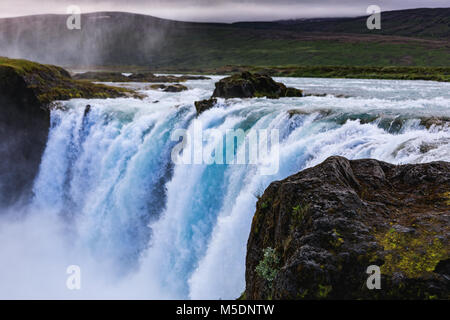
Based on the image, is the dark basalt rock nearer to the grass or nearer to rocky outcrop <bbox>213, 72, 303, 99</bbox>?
rocky outcrop <bbox>213, 72, 303, 99</bbox>

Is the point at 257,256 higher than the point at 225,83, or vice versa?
the point at 225,83

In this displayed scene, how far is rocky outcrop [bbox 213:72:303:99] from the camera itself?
2955 centimetres

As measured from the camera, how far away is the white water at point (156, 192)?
45.0 feet

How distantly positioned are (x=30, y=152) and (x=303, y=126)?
75.9ft

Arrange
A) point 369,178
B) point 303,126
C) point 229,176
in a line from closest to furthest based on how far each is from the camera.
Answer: point 369,178 → point 229,176 → point 303,126

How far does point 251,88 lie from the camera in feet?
97.7

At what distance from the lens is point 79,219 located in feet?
82.7

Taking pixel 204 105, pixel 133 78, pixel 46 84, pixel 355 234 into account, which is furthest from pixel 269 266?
pixel 133 78

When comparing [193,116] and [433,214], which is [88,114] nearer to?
[193,116]

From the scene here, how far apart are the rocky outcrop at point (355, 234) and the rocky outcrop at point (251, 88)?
22.1 m

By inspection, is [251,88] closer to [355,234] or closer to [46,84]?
[46,84]

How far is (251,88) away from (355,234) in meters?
24.8

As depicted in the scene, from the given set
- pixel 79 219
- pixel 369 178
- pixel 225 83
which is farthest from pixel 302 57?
pixel 369 178

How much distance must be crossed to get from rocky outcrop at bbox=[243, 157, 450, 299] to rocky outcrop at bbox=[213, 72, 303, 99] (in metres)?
22.1
